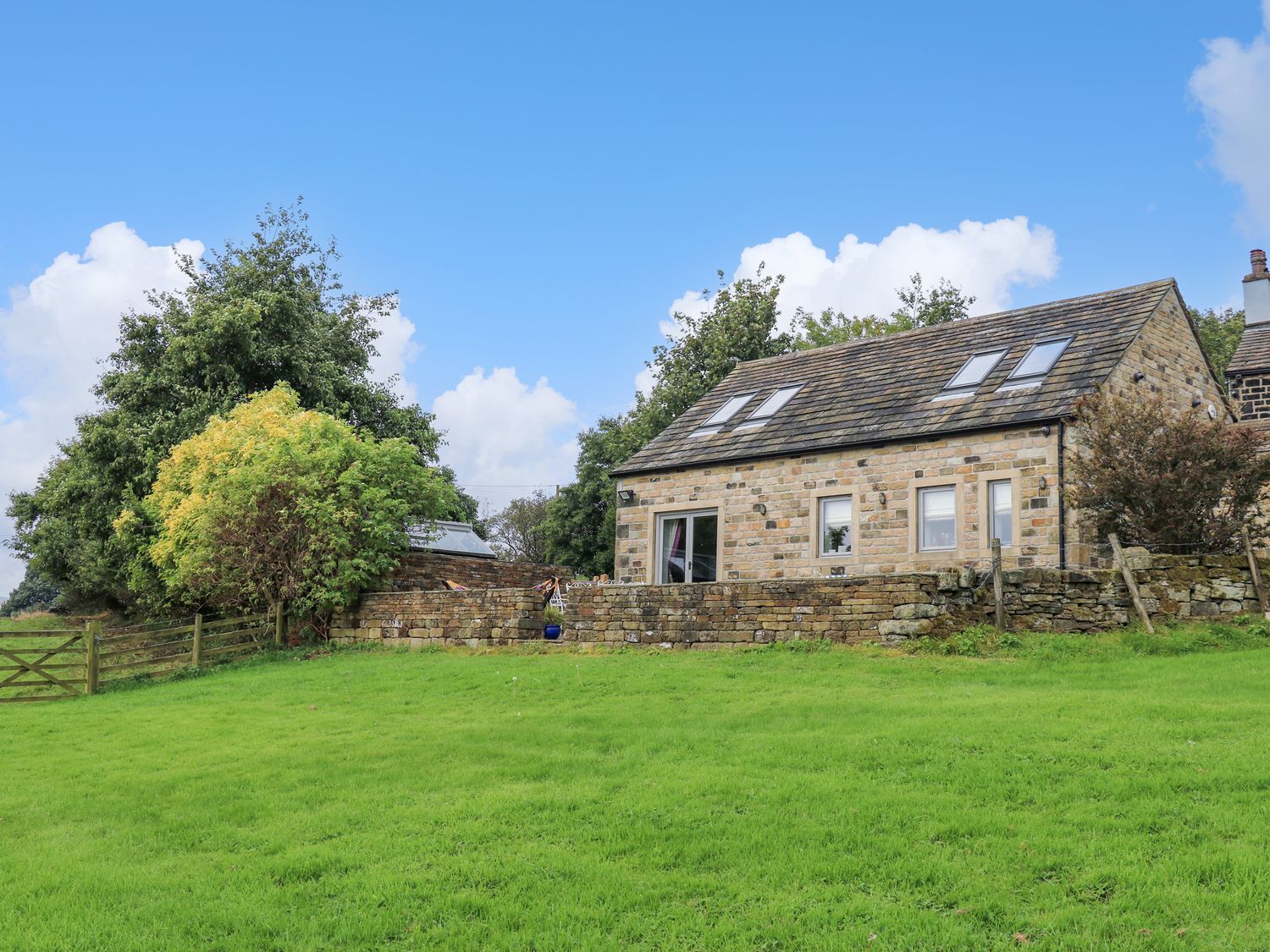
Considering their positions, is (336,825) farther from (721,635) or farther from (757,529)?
(757,529)

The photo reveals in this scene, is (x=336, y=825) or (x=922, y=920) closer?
(x=922, y=920)

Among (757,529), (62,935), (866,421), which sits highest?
(866,421)

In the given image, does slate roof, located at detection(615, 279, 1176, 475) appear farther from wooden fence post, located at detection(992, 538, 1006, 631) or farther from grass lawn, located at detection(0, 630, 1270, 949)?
grass lawn, located at detection(0, 630, 1270, 949)

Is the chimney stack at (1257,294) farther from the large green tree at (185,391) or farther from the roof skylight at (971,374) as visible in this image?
the large green tree at (185,391)

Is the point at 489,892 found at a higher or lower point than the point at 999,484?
lower

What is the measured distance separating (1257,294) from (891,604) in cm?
2240

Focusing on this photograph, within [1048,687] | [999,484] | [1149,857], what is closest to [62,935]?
[1149,857]

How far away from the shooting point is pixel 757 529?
2167cm

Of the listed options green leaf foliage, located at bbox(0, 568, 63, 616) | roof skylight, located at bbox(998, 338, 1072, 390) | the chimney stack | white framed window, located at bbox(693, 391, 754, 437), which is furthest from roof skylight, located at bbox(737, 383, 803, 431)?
green leaf foliage, located at bbox(0, 568, 63, 616)

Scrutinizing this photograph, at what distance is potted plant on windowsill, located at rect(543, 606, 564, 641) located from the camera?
19.8 meters

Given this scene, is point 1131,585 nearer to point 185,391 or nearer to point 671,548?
point 671,548

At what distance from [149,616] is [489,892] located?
88.0ft

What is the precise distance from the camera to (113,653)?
20484 millimetres

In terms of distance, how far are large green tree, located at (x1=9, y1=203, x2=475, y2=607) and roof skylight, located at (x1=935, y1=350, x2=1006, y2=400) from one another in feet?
38.3
